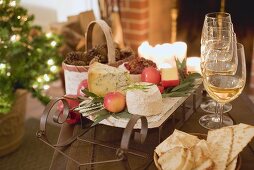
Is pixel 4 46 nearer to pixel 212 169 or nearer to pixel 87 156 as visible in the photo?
pixel 87 156

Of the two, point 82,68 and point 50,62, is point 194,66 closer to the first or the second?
point 82,68

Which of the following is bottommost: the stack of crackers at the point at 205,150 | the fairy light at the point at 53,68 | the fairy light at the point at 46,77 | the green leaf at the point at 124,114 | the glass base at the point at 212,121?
the fairy light at the point at 46,77

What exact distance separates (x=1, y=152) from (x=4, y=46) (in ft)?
2.11

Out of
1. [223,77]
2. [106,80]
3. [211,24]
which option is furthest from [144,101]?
[211,24]

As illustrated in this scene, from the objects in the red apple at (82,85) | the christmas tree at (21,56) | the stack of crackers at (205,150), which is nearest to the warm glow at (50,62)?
the christmas tree at (21,56)

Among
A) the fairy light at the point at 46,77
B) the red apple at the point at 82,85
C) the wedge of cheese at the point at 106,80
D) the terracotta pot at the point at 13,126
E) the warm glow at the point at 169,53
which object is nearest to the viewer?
the wedge of cheese at the point at 106,80

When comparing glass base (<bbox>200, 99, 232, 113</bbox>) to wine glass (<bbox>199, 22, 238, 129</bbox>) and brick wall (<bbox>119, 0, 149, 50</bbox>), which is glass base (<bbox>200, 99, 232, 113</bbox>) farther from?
brick wall (<bbox>119, 0, 149, 50</bbox>)

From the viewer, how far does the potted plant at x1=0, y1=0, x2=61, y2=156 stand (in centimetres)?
202

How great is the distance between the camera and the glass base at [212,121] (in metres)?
1.14

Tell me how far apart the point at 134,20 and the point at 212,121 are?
1.53m

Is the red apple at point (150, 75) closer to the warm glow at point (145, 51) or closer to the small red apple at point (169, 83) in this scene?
the small red apple at point (169, 83)

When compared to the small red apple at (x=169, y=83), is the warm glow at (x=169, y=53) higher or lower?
higher

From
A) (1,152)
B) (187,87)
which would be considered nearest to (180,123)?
(187,87)

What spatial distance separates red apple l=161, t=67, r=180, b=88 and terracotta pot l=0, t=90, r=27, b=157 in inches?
48.5
